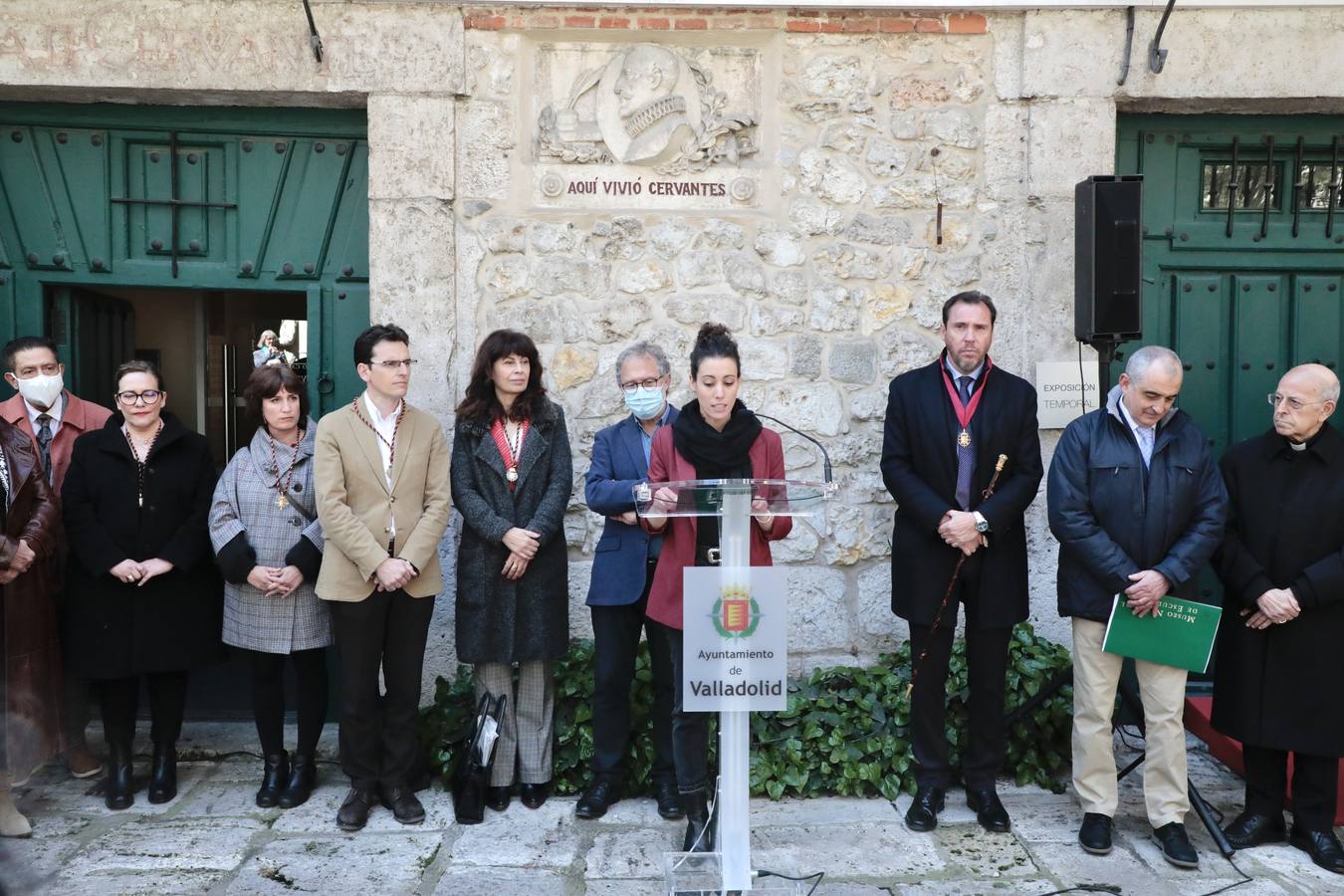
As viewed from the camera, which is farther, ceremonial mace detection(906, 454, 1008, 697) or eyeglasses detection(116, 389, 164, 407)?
eyeglasses detection(116, 389, 164, 407)

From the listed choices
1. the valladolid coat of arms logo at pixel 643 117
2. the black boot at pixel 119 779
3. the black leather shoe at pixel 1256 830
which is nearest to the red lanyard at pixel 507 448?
the valladolid coat of arms logo at pixel 643 117

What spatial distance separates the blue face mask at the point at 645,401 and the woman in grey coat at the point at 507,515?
0.35 metres

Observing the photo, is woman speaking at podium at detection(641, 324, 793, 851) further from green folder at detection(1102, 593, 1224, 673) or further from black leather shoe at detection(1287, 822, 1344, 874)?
black leather shoe at detection(1287, 822, 1344, 874)

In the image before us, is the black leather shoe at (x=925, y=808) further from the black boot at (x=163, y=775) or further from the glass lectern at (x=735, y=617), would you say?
the black boot at (x=163, y=775)

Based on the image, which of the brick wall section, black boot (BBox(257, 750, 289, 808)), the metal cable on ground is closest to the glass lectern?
the metal cable on ground

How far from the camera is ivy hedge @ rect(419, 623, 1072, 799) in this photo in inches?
178

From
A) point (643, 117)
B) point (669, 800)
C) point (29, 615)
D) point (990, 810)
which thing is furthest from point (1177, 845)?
point (29, 615)

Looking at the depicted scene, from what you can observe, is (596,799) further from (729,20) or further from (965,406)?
(729,20)

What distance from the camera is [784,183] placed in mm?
5199

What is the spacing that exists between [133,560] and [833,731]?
9.45ft

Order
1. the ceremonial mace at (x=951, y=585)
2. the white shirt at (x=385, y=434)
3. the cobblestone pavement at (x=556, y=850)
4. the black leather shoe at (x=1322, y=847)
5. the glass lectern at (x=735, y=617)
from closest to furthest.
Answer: the glass lectern at (x=735, y=617) → the cobblestone pavement at (x=556, y=850) → the black leather shoe at (x=1322, y=847) → the ceremonial mace at (x=951, y=585) → the white shirt at (x=385, y=434)

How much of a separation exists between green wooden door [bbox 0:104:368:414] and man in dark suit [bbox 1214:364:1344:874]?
155 inches

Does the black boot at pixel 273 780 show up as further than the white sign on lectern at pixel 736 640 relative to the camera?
Yes

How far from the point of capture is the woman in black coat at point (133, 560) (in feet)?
14.3
